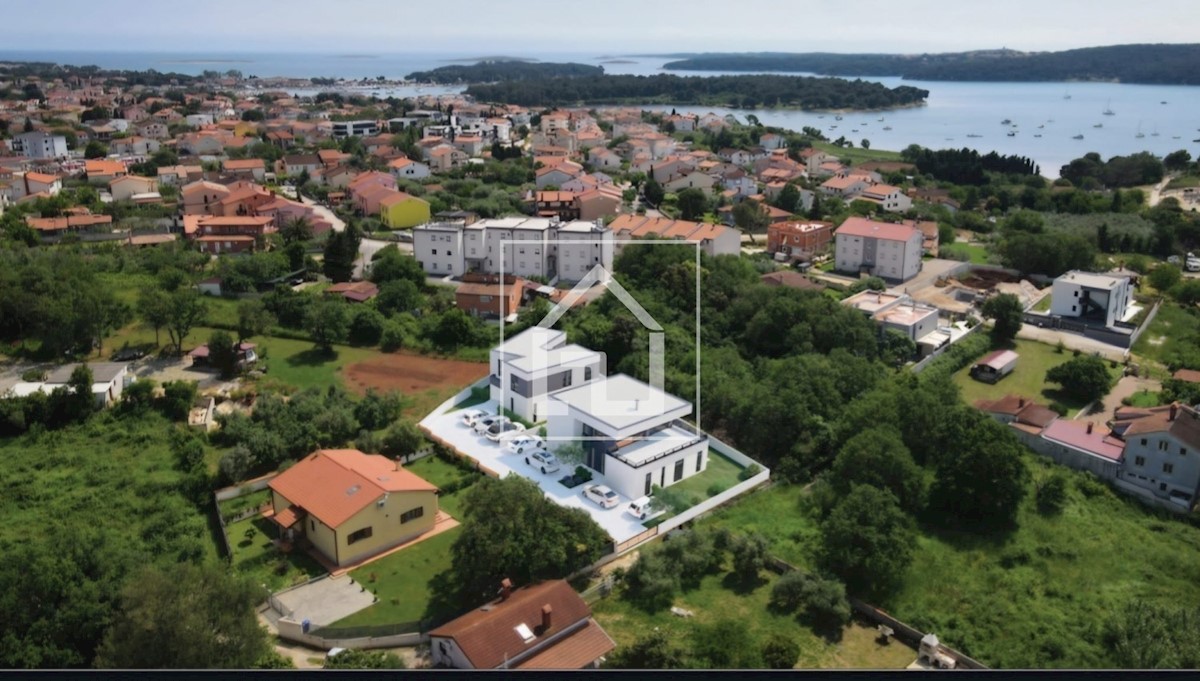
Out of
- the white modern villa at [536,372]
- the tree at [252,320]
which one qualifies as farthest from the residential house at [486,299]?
the tree at [252,320]

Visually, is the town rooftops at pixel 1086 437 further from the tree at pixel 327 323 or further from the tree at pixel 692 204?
the tree at pixel 692 204

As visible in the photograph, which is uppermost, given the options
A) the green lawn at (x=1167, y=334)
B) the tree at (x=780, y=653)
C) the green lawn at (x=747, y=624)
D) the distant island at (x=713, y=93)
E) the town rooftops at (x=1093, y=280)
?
the distant island at (x=713, y=93)

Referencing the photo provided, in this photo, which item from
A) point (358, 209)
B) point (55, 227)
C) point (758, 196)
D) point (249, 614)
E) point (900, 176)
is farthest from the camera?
point (900, 176)

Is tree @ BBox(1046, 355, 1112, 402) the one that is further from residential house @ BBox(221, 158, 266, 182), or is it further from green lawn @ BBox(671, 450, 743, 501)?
residential house @ BBox(221, 158, 266, 182)

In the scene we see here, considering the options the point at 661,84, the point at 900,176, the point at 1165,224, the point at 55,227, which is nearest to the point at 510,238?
the point at 55,227

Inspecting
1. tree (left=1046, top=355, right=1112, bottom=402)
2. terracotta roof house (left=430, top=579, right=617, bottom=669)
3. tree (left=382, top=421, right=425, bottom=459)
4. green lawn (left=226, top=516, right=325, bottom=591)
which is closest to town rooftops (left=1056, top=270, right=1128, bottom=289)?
tree (left=1046, top=355, right=1112, bottom=402)

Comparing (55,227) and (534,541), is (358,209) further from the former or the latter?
(534,541)
